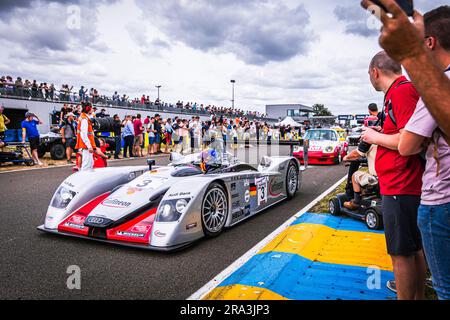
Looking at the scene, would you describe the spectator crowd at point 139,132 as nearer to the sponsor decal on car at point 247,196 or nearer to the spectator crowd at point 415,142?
the sponsor decal on car at point 247,196

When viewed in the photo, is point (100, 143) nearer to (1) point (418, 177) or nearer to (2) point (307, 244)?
(2) point (307, 244)

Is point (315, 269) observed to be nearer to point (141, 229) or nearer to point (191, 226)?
point (191, 226)

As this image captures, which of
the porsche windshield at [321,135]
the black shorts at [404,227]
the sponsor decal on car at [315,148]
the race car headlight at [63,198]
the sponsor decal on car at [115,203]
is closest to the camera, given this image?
the black shorts at [404,227]

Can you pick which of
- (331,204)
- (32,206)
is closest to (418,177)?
(331,204)

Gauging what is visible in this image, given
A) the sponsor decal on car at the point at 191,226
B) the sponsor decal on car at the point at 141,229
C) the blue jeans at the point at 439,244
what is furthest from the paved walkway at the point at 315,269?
the blue jeans at the point at 439,244

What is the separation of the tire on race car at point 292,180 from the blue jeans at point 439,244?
4769 mm

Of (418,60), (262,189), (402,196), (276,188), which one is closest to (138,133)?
(276,188)

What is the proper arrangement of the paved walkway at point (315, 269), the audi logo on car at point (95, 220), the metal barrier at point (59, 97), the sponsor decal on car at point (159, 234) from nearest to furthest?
the paved walkway at point (315, 269) → the sponsor decal on car at point (159, 234) → the audi logo on car at point (95, 220) → the metal barrier at point (59, 97)

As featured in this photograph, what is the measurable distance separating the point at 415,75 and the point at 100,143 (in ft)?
29.0

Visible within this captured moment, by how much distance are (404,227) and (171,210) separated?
2.34 metres

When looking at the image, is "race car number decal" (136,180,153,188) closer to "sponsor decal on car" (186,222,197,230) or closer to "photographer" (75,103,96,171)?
"sponsor decal on car" (186,222,197,230)

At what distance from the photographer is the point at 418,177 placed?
1932 millimetres

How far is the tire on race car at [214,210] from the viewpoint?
12.8 feet

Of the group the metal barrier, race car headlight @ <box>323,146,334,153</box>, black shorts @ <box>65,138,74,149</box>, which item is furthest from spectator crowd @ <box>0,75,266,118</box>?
race car headlight @ <box>323,146,334,153</box>
